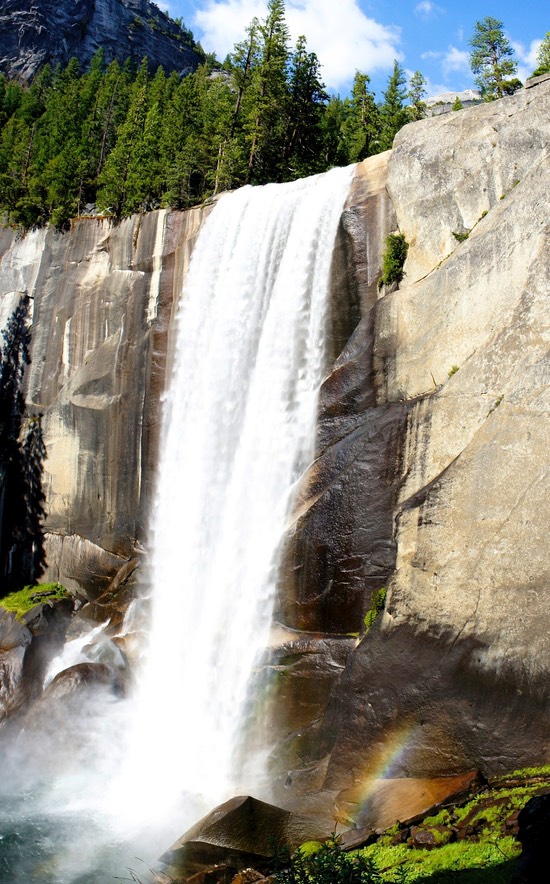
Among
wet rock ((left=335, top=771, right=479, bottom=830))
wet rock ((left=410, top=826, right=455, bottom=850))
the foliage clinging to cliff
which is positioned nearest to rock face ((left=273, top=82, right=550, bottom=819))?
wet rock ((left=335, top=771, right=479, bottom=830))

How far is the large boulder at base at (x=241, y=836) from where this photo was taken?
42.3 ft

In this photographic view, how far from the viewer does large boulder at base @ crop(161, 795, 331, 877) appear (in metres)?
12.9

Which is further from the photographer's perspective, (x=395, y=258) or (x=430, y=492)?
(x=395, y=258)

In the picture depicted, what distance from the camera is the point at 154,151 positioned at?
39125mm

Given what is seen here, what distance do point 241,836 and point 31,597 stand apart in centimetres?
1945

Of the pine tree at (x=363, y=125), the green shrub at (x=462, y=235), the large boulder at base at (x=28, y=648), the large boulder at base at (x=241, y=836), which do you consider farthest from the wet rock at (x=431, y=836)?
the pine tree at (x=363, y=125)

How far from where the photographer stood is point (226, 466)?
2355 centimetres

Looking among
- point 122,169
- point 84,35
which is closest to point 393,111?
point 122,169

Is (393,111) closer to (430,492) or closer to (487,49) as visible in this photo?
(487,49)

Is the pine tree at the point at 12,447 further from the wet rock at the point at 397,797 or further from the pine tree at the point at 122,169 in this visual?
the wet rock at the point at 397,797

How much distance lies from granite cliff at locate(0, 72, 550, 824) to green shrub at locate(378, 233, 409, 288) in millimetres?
295

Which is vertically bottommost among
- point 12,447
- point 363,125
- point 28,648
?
point 28,648

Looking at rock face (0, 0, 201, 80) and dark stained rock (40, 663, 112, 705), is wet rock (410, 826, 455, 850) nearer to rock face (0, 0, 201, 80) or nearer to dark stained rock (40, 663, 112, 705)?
dark stained rock (40, 663, 112, 705)

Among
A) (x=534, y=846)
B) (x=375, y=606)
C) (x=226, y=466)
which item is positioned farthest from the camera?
(x=226, y=466)
